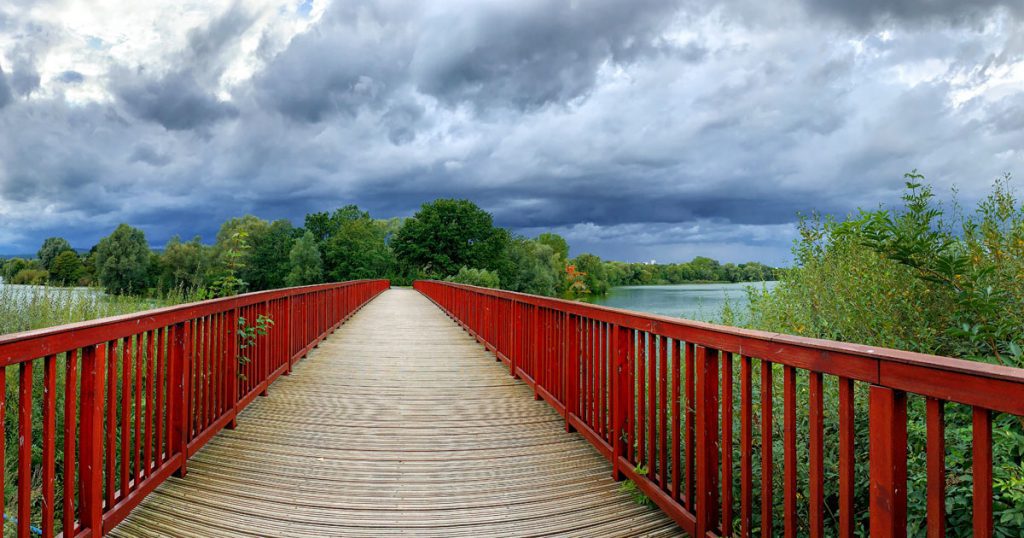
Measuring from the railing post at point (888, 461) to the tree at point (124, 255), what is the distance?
47421 millimetres

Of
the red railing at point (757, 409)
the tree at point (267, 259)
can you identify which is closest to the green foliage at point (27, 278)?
the red railing at point (757, 409)

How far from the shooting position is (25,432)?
6.74 feet

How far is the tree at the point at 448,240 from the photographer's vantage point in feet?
182

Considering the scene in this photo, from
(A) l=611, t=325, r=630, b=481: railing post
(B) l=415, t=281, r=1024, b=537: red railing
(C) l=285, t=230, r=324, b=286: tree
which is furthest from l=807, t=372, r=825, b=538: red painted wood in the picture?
(C) l=285, t=230, r=324, b=286: tree

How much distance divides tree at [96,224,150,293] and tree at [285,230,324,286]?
735 inches

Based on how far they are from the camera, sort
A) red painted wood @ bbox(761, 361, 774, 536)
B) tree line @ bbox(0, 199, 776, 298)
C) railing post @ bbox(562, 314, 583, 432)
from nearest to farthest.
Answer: red painted wood @ bbox(761, 361, 774, 536) < railing post @ bbox(562, 314, 583, 432) < tree line @ bbox(0, 199, 776, 298)

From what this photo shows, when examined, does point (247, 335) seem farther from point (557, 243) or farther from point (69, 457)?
point (557, 243)

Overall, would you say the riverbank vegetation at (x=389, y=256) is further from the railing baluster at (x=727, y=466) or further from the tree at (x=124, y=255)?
the railing baluster at (x=727, y=466)

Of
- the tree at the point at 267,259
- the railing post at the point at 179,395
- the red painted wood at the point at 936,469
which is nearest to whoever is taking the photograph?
the red painted wood at the point at 936,469

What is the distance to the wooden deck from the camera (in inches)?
109

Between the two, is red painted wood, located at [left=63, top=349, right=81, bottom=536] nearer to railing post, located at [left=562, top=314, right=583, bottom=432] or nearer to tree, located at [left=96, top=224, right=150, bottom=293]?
railing post, located at [left=562, top=314, right=583, bottom=432]

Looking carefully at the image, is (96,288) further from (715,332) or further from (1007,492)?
(1007,492)

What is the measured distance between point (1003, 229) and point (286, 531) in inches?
207

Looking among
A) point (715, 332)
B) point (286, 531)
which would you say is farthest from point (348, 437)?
point (715, 332)
